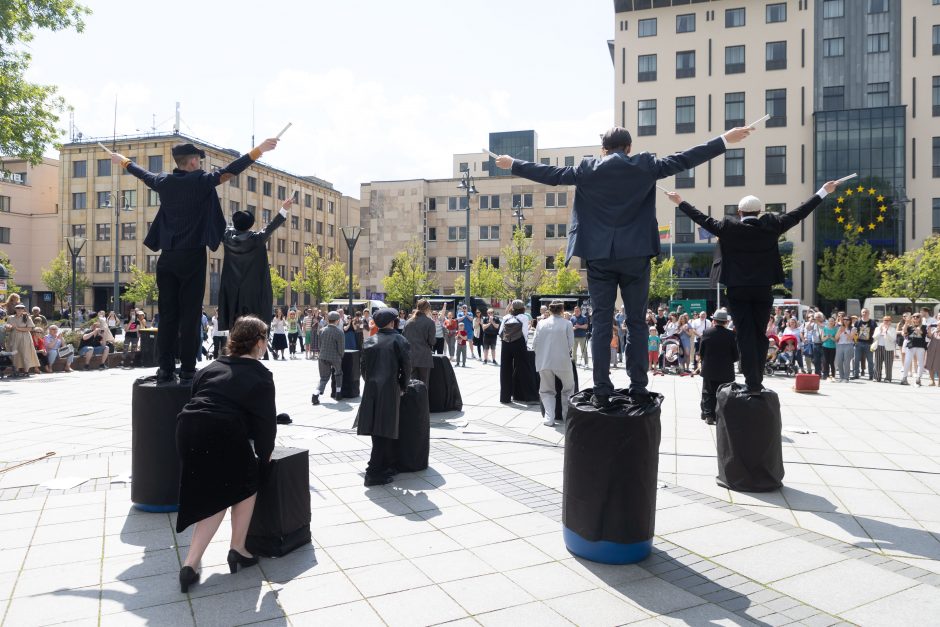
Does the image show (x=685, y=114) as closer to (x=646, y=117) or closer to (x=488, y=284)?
(x=646, y=117)

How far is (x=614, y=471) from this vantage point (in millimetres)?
4438

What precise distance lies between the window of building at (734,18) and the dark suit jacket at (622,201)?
171 feet

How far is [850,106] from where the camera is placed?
156ft

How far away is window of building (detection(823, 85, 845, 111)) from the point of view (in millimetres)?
47969

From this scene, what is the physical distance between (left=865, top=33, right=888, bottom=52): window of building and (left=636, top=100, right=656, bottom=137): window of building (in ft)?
49.6

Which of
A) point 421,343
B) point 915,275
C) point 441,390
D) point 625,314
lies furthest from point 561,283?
point 625,314

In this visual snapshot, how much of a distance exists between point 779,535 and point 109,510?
557 centimetres

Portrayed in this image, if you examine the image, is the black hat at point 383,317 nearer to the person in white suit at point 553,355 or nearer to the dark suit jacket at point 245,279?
the dark suit jacket at point 245,279

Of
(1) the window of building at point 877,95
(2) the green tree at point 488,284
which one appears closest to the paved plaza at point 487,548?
(1) the window of building at point 877,95

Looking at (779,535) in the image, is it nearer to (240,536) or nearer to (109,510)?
(240,536)

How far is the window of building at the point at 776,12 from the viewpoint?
48.4 meters

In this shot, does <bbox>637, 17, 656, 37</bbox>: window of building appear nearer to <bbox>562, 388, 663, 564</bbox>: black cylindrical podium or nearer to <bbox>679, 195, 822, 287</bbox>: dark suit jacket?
<bbox>679, 195, 822, 287</bbox>: dark suit jacket

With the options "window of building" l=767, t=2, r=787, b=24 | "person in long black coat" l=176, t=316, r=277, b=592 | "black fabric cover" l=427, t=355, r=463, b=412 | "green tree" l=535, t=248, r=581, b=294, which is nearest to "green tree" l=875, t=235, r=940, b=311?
"window of building" l=767, t=2, r=787, b=24

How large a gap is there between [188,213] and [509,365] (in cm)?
769
